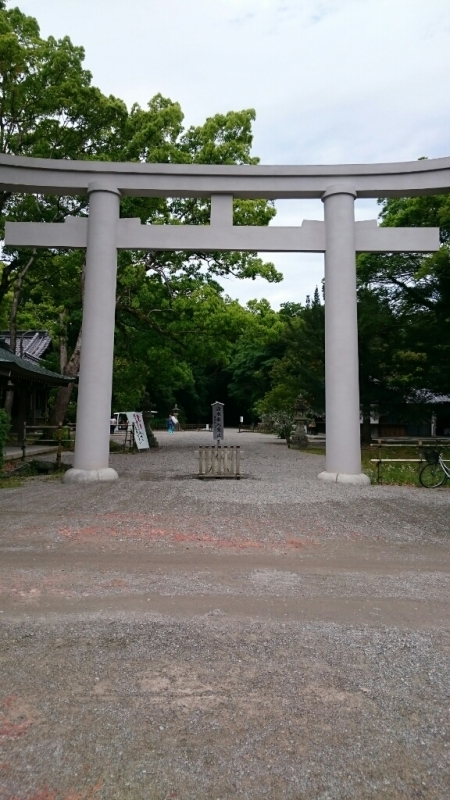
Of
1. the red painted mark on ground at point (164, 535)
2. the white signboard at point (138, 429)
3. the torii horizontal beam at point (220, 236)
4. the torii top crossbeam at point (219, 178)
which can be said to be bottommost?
the red painted mark on ground at point (164, 535)

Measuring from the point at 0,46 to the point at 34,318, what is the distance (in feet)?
38.7

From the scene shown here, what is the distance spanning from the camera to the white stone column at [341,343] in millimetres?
10195

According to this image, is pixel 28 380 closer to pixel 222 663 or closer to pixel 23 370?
pixel 23 370

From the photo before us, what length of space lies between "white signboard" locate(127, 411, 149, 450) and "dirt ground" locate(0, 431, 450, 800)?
11346 millimetres

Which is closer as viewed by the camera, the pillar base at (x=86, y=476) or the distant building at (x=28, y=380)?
the pillar base at (x=86, y=476)

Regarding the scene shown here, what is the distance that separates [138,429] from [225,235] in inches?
349

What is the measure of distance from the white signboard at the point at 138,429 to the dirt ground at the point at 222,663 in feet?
37.2

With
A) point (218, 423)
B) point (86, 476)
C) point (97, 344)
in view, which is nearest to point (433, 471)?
point (218, 423)

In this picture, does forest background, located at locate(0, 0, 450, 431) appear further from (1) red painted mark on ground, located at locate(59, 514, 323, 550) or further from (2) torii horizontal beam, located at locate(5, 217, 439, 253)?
(1) red painted mark on ground, located at locate(59, 514, 323, 550)

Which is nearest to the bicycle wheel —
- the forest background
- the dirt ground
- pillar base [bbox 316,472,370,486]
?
pillar base [bbox 316,472,370,486]

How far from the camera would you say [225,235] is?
10.6 m

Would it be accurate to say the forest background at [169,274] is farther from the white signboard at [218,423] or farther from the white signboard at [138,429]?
the white signboard at [218,423]

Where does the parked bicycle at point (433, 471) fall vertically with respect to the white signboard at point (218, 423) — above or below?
below

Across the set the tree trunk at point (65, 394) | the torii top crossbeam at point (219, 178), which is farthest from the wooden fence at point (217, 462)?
the tree trunk at point (65, 394)
